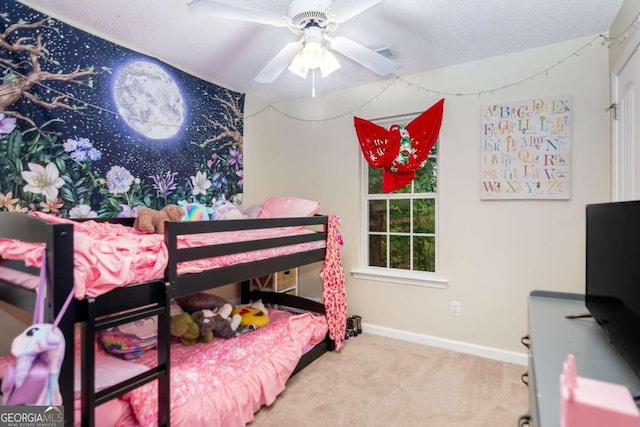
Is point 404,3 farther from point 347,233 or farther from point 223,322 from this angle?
point 223,322

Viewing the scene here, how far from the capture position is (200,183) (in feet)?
10.2

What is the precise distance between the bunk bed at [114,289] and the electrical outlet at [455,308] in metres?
1.66

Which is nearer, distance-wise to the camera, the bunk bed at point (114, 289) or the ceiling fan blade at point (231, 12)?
the bunk bed at point (114, 289)

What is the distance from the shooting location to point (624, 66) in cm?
195

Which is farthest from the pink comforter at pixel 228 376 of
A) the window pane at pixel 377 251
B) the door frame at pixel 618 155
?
the door frame at pixel 618 155

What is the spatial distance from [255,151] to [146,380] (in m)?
2.68

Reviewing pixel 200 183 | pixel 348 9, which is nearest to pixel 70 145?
pixel 200 183

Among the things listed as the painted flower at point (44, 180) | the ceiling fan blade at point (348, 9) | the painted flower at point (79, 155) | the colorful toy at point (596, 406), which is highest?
the ceiling fan blade at point (348, 9)

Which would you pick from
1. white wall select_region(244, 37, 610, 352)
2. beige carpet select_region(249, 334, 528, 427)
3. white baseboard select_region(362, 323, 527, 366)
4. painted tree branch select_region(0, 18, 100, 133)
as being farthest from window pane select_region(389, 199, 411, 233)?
painted tree branch select_region(0, 18, 100, 133)

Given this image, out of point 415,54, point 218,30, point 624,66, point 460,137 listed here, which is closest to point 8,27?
point 218,30

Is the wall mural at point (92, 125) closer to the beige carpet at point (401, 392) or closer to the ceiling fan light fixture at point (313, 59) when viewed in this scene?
the ceiling fan light fixture at point (313, 59)

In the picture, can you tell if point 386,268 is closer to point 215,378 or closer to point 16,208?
point 215,378

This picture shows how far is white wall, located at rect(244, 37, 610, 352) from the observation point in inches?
93.5

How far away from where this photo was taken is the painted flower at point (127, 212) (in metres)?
2.47
